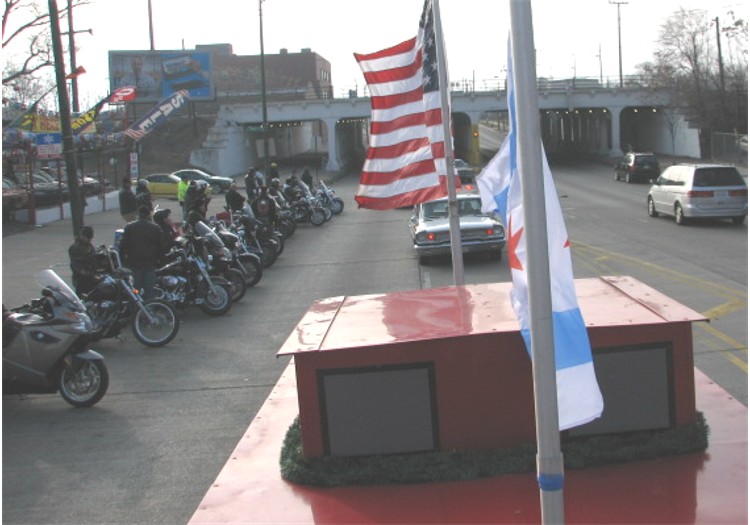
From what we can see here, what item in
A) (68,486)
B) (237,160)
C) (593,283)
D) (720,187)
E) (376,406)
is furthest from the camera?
(237,160)

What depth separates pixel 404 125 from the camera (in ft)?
32.0

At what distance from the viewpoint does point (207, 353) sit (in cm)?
1169

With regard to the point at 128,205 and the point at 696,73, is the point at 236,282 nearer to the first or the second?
the point at 128,205

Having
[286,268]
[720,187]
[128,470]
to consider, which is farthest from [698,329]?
[720,187]

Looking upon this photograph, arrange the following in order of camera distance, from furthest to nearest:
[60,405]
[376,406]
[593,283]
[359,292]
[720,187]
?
[720,187] < [359,292] < [60,405] < [593,283] < [376,406]

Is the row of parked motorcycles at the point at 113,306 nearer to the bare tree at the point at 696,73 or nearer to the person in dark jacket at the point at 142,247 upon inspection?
the person in dark jacket at the point at 142,247

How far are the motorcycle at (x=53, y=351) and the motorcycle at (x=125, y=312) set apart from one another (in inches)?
94.9

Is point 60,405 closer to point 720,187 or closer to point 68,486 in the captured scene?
point 68,486

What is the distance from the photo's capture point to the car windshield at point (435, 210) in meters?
20.1

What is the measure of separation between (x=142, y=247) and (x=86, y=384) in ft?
13.5

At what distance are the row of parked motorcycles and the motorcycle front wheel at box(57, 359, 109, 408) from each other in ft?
0.03

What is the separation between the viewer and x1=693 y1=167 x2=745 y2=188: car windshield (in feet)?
77.2

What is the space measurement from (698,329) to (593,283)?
436cm

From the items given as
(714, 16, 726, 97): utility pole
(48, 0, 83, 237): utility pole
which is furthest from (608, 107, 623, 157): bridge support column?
(48, 0, 83, 237): utility pole
